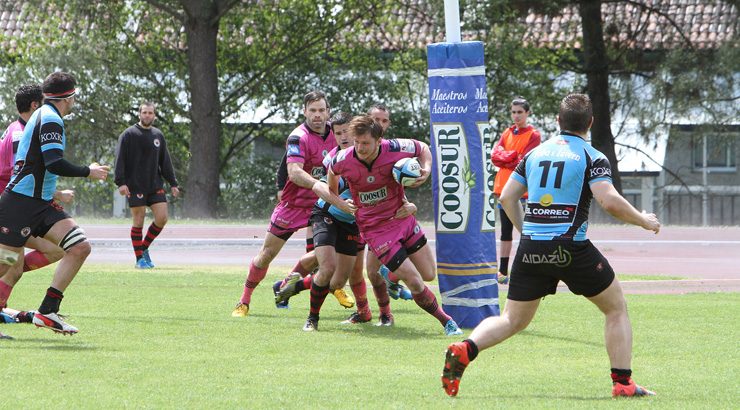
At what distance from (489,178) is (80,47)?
2326 centimetres

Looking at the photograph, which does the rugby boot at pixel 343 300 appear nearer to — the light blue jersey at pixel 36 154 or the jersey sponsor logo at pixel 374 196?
the jersey sponsor logo at pixel 374 196

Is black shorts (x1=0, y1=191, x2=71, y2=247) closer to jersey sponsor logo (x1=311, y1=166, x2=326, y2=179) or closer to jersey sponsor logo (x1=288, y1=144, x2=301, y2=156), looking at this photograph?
Result: jersey sponsor logo (x1=288, y1=144, x2=301, y2=156)

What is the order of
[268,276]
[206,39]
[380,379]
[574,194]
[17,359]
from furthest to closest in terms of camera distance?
[206,39], [268,276], [17,359], [380,379], [574,194]

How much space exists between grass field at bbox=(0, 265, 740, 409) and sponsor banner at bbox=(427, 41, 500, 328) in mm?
448

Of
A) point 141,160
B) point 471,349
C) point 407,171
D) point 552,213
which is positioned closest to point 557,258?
point 552,213

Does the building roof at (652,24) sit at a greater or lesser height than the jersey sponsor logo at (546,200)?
greater

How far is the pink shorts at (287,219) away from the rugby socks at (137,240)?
5.46 m

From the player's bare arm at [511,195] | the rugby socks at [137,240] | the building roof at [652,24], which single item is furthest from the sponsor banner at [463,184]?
the building roof at [652,24]

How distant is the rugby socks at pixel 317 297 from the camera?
10.4 metres

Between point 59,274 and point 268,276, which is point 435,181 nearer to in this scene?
point 59,274

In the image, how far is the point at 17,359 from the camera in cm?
838

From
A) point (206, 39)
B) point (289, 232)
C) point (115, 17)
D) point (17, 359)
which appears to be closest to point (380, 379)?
point (17, 359)

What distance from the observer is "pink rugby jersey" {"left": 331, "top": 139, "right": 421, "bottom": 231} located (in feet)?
31.8

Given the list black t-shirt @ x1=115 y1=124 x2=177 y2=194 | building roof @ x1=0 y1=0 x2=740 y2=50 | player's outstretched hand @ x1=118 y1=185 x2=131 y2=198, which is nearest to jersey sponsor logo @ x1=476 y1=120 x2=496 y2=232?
player's outstretched hand @ x1=118 y1=185 x2=131 y2=198
